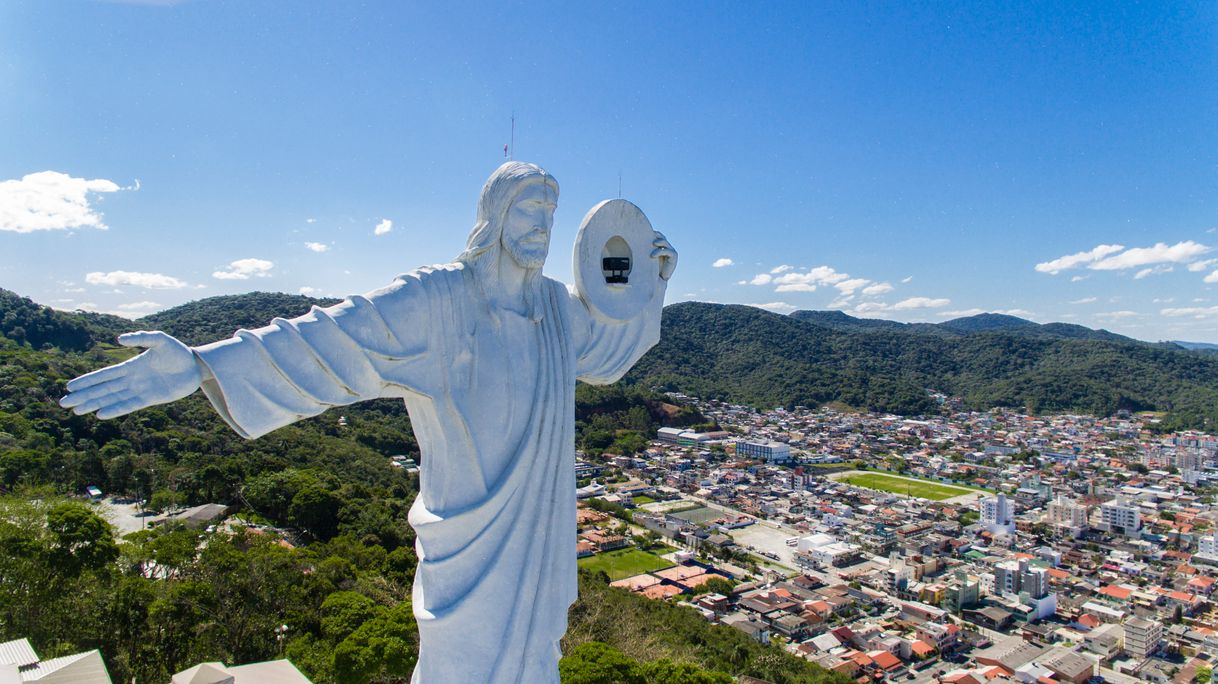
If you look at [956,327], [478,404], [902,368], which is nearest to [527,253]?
[478,404]

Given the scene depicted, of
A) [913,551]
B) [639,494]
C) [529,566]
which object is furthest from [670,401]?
[529,566]

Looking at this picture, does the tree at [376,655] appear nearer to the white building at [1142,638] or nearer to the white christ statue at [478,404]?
the white christ statue at [478,404]

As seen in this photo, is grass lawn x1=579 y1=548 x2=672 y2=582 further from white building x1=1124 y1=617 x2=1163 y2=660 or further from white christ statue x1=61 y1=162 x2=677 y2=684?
white christ statue x1=61 y1=162 x2=677 y2=684

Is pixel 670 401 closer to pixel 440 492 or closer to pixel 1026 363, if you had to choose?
pixel 1026 363

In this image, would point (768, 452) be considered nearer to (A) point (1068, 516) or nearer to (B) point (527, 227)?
(A) point (1068, 516)

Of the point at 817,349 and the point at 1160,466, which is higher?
the point at 817,349

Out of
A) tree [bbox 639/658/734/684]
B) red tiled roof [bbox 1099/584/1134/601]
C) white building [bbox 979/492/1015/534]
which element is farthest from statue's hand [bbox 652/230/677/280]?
white building [bbox 979/492/1015/534]
